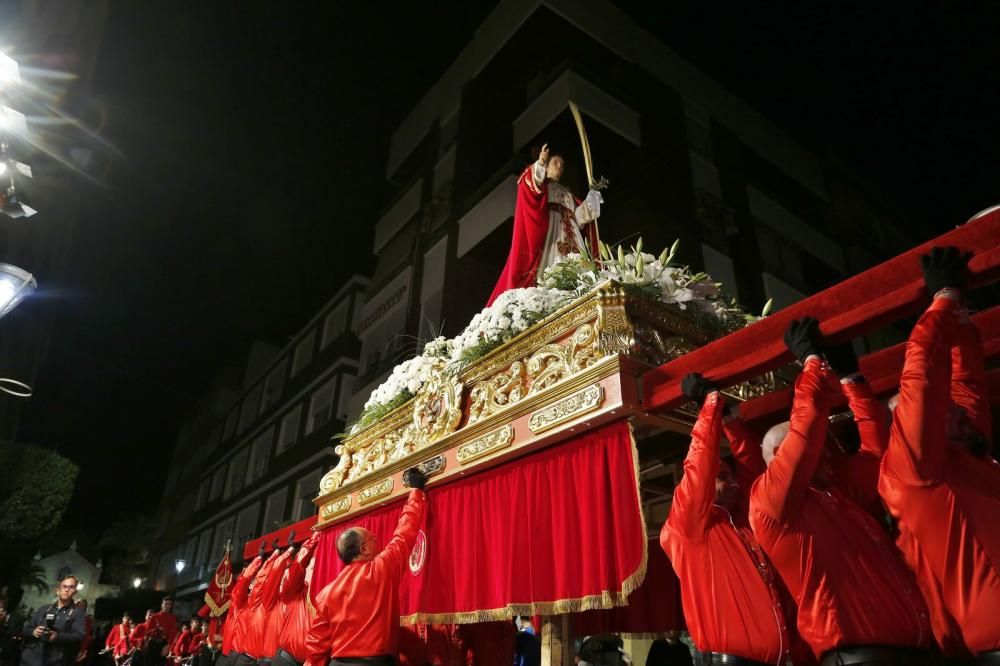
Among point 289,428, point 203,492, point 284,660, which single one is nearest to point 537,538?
point 284,660

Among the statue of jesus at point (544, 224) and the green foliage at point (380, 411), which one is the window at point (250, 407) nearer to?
the green foliage at point (380, 411)

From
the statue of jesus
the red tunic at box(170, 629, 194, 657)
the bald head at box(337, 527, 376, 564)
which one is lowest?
the red tunic at box(170, 629, 194, 657)

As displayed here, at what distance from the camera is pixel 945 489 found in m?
1.68

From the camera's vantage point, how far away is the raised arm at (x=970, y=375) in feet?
6.69

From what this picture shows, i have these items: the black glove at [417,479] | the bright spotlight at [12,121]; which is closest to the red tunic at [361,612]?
the black glove at [417,479]

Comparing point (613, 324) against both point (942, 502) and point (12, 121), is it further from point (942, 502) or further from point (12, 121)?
point (12, 121)

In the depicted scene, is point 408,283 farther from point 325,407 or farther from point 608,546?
point 608,546

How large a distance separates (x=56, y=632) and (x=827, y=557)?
24.4ft

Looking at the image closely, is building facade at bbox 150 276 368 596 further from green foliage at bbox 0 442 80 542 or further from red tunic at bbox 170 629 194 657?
green foliage at bbox 0 442 80 542

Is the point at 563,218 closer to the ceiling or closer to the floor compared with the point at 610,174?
closer to the floor

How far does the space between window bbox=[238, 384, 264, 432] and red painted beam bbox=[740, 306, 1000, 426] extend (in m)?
25.1

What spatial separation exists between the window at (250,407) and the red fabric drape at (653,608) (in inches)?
914

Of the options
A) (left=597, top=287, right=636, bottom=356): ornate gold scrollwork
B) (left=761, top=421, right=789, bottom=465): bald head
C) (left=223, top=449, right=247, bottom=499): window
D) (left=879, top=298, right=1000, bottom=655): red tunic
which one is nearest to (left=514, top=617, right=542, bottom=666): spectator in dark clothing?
(left=597, top=287, right=636, bottom=356): ornate gold scrollwork

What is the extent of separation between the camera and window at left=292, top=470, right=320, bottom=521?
17.4 m
